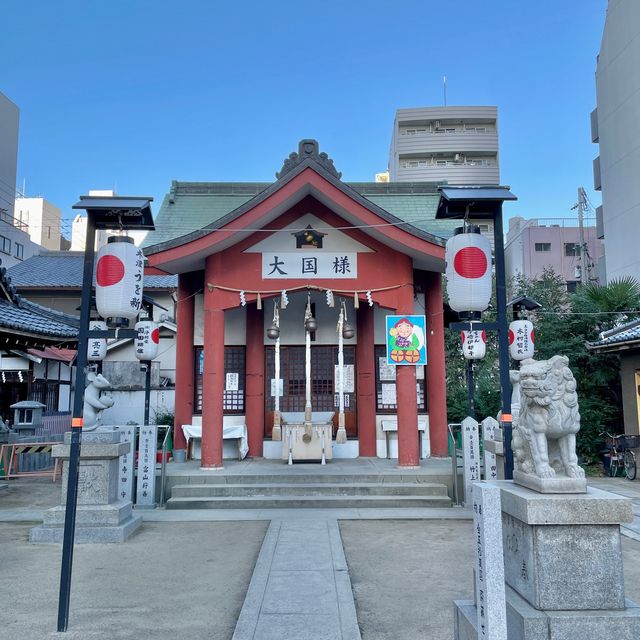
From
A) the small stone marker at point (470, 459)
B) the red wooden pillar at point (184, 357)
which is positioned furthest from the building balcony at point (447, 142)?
the small stone marker at point (470, 459)

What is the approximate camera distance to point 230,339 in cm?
1442

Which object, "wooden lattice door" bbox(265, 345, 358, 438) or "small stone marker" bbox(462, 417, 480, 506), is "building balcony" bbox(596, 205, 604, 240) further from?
"small stone marker" bbox(462, 417, 480, 506)

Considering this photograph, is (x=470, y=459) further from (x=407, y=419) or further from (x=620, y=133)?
(x=620, y=133)

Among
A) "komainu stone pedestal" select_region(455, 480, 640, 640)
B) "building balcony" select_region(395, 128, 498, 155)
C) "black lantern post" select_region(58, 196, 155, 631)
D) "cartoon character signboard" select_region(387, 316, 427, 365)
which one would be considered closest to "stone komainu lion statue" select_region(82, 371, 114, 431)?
"black lantern post" select_region(58, 196, 155, 631)

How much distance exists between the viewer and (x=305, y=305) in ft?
48.1

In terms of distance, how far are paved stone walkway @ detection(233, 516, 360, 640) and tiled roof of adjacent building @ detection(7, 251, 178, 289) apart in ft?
65.2

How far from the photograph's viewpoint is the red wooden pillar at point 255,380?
45.8ft

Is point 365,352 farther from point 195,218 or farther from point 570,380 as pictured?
point 570,380

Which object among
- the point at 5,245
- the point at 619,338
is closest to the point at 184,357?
the point at 619,338

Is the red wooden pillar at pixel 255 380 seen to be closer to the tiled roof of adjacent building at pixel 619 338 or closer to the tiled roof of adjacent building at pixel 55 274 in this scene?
the tiled roof of adjacent building at pixel 619 338

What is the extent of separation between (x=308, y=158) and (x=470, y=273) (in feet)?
19.3

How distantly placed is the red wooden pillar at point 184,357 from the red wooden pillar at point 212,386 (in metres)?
2.12

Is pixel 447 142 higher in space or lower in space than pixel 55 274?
higher

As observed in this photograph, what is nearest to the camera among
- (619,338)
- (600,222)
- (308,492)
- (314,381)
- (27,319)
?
(27,319)
